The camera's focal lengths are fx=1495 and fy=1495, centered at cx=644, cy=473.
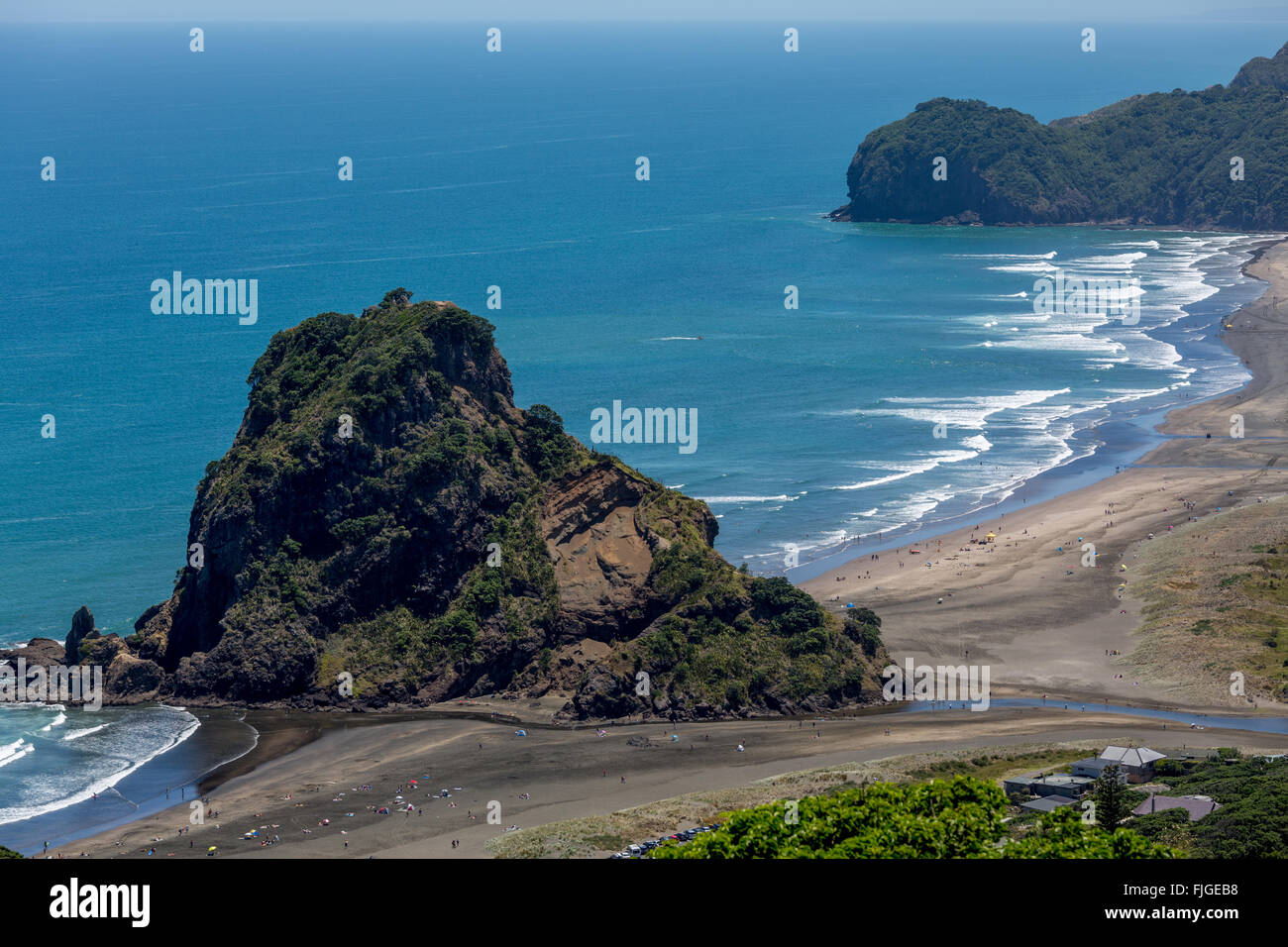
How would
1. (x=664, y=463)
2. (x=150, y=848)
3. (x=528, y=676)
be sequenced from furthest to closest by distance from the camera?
(x=664, y=463), (x=528, y=676), (x=150, y=848)

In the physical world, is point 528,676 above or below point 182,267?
below

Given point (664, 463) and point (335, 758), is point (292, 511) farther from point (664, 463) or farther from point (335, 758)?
point (664, 463)

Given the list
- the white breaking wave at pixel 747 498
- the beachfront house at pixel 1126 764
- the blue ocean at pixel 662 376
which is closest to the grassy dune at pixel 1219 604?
the beachfront house at pixel 1126 764

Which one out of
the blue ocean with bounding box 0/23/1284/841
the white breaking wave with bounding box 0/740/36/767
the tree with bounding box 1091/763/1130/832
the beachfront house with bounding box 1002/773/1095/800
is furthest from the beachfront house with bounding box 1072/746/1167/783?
the white breaking wave with bounding box 0/740/36/767

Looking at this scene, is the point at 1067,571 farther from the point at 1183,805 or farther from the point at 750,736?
the point at 1183,805

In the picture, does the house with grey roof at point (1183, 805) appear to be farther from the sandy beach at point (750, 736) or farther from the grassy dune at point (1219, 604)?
the grassy dune at point (1219, 604)
